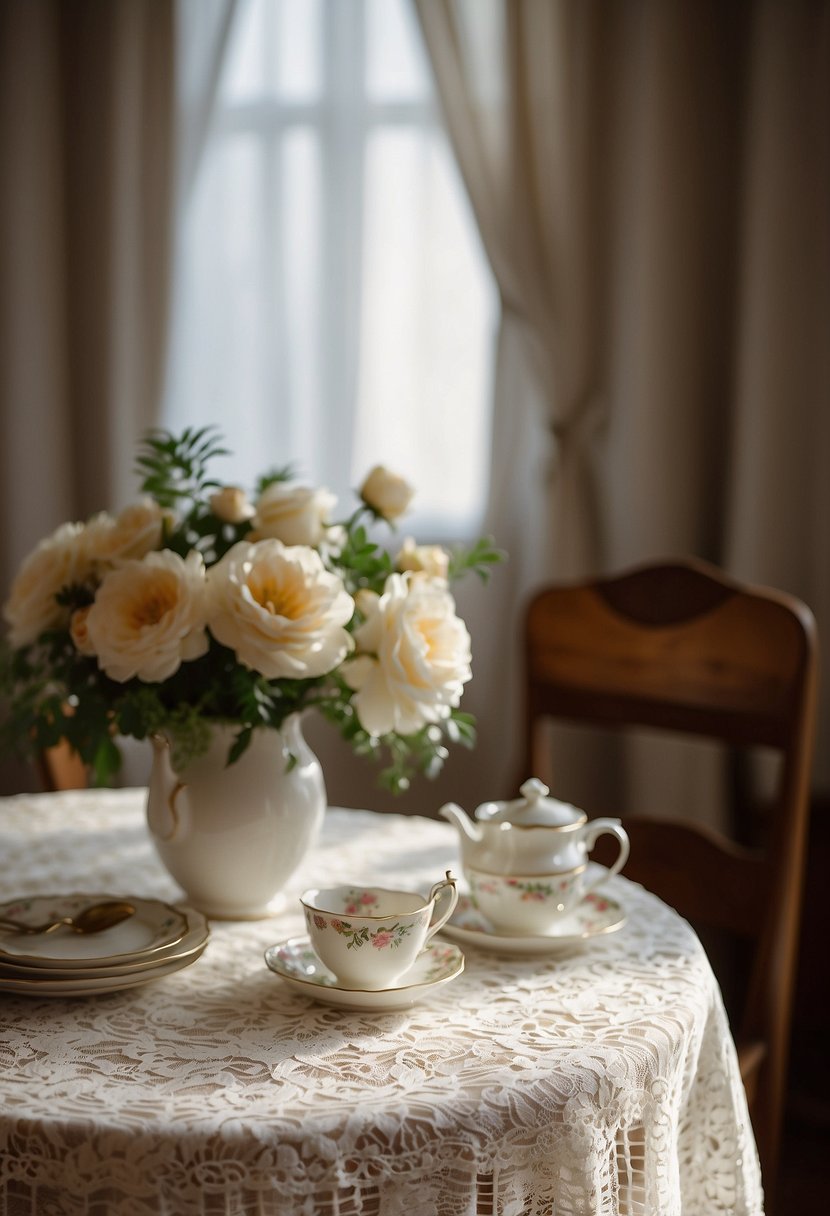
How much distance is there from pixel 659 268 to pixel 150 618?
1864 millimetres

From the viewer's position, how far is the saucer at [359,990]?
978mm

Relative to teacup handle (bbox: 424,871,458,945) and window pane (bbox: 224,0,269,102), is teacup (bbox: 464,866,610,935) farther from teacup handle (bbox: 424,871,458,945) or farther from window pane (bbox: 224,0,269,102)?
window pane (bbox: 224,0,269,102)

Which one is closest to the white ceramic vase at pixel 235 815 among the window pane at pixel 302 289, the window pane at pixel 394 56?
the window pane at pixel 302 289

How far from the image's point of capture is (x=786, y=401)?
259 cm

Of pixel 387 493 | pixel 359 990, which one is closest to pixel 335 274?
pixel 387 493

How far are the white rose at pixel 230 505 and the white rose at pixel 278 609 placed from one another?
0.09m

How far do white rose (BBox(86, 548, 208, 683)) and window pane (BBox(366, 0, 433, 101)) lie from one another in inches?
77.8

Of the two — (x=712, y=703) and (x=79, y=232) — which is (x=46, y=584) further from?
(x=79, y=232)

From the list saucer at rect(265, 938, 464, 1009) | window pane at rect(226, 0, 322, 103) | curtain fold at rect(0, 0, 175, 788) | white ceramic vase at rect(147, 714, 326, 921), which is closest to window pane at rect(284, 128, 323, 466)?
window pane at rect(226, 0, 322, 103)

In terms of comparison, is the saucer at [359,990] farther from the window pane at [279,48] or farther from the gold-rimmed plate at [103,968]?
the window pane at [279,48]

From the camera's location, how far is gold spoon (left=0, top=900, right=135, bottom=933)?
1.09 m

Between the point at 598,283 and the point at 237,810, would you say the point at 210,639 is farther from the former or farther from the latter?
the point at 598,283

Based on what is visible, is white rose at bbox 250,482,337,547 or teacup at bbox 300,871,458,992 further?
white rose at bbox 250,482,337,547

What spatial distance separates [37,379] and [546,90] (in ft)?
A: 4.28
